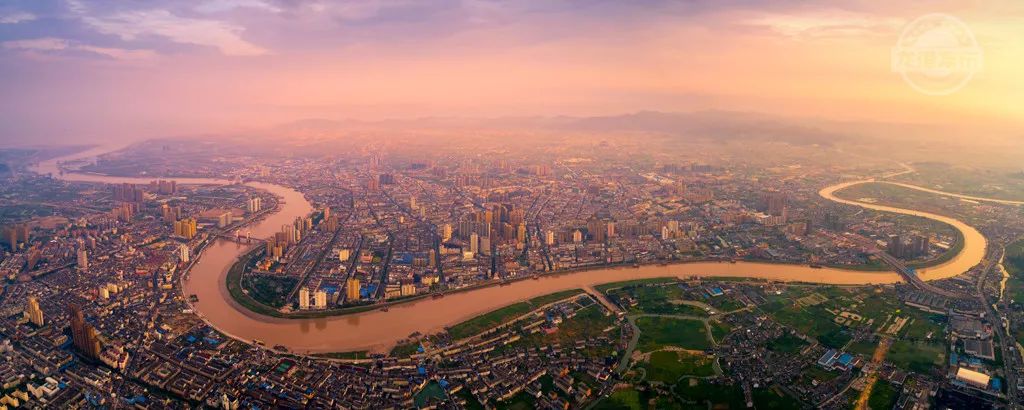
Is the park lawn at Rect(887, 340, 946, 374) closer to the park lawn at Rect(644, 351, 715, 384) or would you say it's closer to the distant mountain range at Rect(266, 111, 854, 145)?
the park lawn at Rect(644, 351, 715, 384)

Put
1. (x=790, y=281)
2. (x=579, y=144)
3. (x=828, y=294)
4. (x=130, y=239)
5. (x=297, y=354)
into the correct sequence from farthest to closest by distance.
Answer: (x=579, y=144), (x=130, y=239), (x=790, y=281), (x=828, y=294), (x=297, y=354)

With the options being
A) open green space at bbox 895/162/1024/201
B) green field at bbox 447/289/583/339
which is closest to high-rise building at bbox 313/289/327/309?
green field at bbox 447/289/583/339

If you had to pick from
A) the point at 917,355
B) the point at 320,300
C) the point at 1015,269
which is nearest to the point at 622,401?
the point at 917,355

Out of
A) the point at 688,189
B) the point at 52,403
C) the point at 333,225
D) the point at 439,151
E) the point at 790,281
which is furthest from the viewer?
the point at 439,151

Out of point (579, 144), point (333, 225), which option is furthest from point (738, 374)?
point (579, 144)

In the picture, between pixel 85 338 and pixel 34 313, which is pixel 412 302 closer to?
pixel 85 338

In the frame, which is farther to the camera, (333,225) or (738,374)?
(333,225)

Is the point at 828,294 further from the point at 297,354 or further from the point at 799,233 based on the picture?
the point at 297,354
